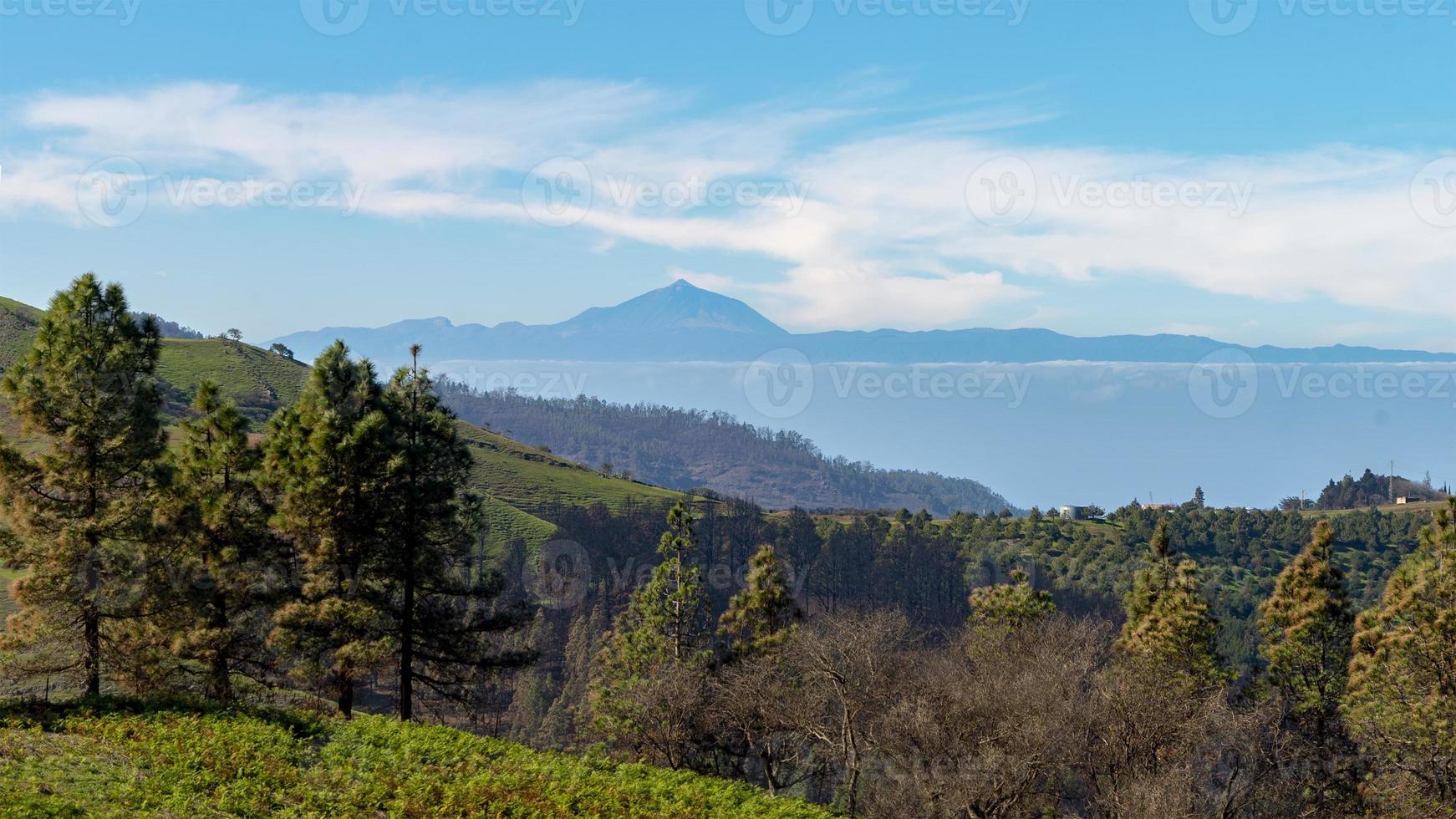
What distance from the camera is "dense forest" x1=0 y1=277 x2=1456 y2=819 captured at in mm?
Answer: 25203

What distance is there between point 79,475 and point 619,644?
72.8ft

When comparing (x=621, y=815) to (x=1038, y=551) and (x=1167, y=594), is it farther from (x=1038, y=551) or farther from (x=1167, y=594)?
(x=1038, y=551)

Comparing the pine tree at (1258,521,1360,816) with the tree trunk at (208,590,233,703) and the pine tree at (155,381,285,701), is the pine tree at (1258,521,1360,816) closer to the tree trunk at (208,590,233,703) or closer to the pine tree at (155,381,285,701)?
the pine tree at (155,381,285,701)

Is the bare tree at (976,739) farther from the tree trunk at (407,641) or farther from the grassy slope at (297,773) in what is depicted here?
the tree trunk at (407,641)

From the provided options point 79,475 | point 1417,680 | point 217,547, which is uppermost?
point 79,475

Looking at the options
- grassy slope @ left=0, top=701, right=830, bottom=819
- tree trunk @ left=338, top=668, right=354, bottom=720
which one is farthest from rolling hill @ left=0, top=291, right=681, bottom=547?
grassy slope @ left=0, top=701, right=830, bottom=819

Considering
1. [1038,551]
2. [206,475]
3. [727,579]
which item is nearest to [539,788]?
[206,475]

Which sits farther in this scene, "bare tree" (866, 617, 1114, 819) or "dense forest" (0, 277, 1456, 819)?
"bare tree" (866, 617, 1114, 819)

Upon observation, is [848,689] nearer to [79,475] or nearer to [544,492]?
[79,475]

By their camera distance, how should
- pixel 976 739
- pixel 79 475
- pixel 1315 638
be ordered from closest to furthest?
pixel 79 475, pixel 976 739, pixel 1315 638

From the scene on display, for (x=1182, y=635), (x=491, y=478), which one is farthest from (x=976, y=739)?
(x=491, y=478)

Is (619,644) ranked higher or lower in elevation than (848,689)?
lower

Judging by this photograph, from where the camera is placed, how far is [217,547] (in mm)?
28562

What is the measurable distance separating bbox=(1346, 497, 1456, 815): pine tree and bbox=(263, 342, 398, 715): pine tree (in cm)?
3190
